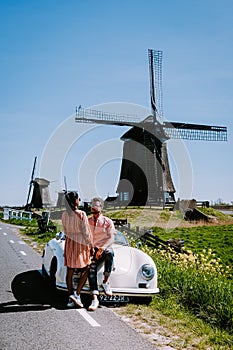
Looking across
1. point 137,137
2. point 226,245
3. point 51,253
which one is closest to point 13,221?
point 137,137

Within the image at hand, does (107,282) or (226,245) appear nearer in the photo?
(107,282)

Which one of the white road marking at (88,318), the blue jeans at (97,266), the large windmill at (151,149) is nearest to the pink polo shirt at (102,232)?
the blue jeans at (97,266)

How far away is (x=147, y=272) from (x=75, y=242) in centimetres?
132

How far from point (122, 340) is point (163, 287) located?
2869 millimetres

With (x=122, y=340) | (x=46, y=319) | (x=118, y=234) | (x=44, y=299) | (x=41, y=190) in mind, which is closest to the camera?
(x=122, y=340)

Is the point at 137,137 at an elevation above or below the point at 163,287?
above

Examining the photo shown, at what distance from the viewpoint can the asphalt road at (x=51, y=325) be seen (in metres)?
5.09

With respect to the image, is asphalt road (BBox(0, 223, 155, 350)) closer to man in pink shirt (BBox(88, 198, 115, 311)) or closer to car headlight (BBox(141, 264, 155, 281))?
man in pink shirt (BBox(88, 198, 115, 311))

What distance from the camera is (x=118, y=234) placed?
28.4ft

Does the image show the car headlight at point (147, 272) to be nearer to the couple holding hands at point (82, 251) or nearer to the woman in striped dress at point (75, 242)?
the couple holding hands at point (82, 251)

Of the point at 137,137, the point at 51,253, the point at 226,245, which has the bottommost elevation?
the point at 226,245

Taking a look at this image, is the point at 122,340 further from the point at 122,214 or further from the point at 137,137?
the point at 137,137

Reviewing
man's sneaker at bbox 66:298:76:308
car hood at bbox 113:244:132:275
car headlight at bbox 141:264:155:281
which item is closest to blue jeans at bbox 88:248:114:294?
car hood at bbox 113:244:132:275

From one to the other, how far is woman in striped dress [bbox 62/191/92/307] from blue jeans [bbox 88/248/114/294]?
0.17 metres
